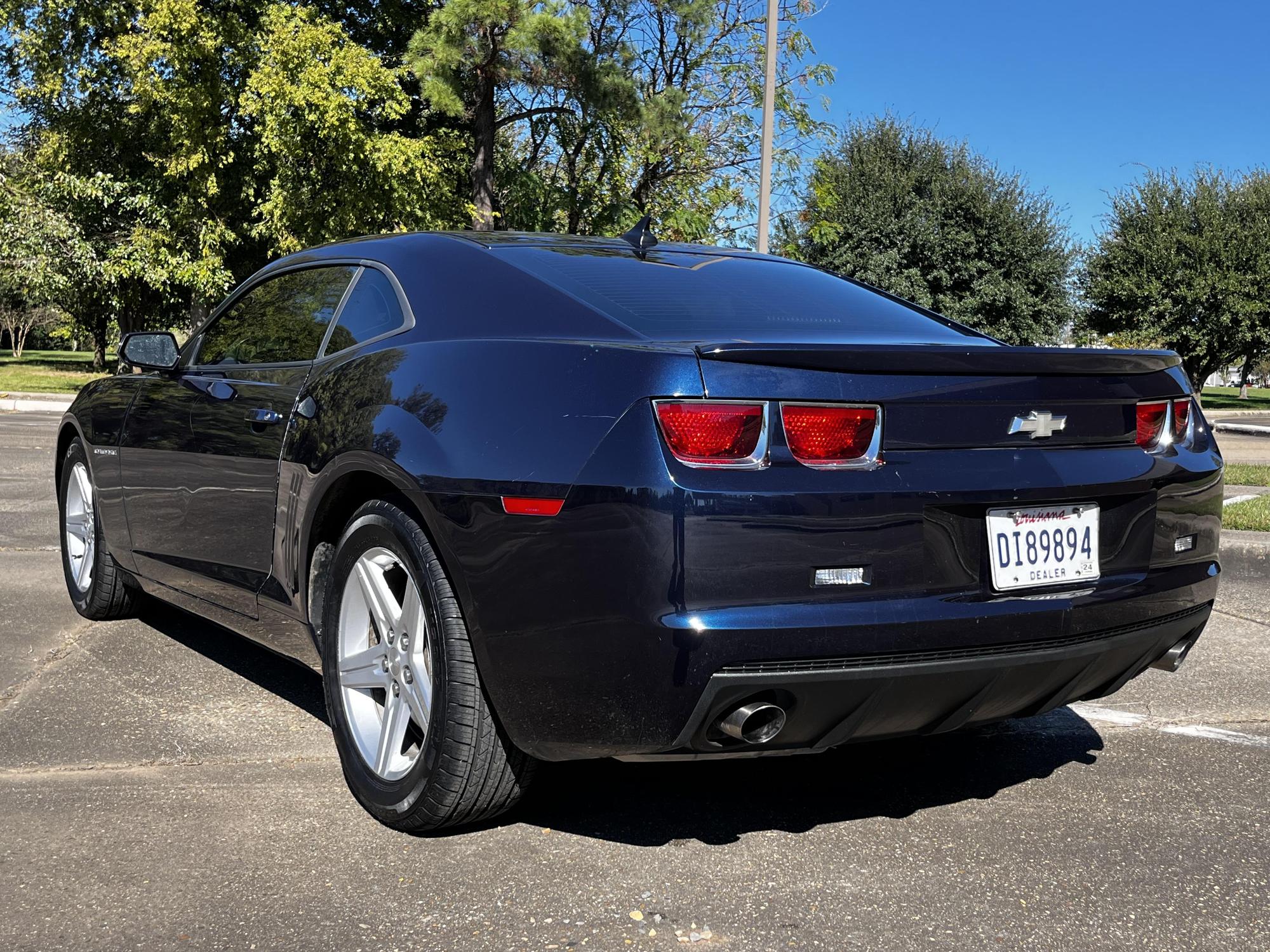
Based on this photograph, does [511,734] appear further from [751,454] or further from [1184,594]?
[1184,594]

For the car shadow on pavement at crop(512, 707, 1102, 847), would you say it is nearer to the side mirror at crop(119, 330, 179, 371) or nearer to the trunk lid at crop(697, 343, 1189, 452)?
the trunk lid at crop(697, 343, 1189, 452)

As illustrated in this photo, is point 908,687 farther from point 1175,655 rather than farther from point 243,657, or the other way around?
point 243,657

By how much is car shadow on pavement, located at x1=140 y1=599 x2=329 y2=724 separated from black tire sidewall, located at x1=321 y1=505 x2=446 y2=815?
2.34ft

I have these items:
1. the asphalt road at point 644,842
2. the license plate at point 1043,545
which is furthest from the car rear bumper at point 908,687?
the asphalt road at point 644,842

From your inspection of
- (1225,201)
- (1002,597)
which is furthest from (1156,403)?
(1225,201)

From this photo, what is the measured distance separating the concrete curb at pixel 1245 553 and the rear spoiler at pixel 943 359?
460 cm

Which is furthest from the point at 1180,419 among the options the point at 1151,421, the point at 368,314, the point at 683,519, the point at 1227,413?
the point at 1227,413

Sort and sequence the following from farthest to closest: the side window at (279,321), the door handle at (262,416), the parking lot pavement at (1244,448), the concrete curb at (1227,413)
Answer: the concrete curb at (1227,413) < the parking lot pavement at (1244,448) < the side window at (279,321) < the door handle at (262,416)

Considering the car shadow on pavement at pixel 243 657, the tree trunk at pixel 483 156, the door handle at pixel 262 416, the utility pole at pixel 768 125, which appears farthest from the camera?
the tree trunk at pixel 483 156

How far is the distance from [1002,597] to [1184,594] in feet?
2.29

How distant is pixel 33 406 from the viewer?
859 inches

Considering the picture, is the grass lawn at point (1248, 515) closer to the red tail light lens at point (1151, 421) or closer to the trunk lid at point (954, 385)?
the red tail light lens at point (1151, 421)

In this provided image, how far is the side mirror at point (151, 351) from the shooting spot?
4539 mm

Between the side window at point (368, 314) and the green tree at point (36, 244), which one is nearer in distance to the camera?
the side window at point (368, 314)
